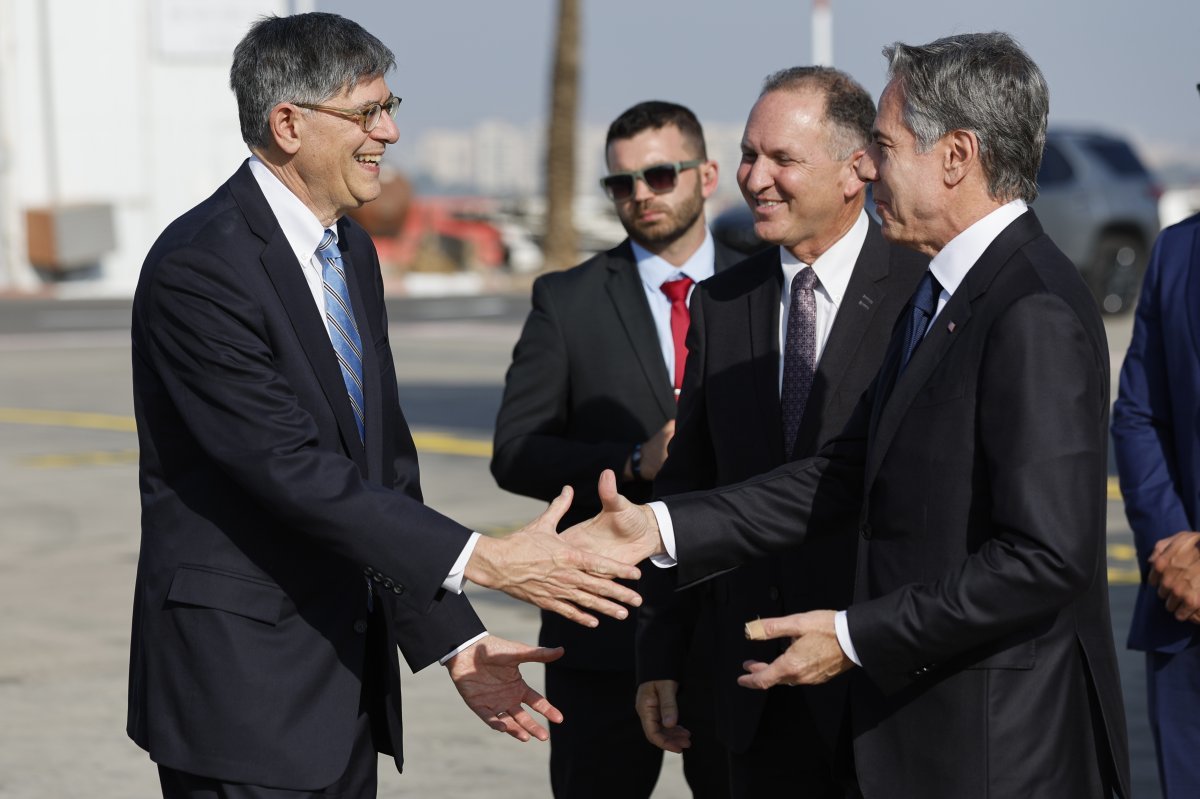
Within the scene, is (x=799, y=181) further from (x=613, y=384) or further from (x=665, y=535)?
(x=613, y=384)

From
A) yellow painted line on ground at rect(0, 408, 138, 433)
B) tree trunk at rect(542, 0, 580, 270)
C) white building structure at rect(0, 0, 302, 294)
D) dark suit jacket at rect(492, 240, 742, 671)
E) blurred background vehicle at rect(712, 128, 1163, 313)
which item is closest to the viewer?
dark suit jacket at rect(492, 240, 742, 671)

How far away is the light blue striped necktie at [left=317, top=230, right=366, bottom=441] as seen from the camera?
345cm

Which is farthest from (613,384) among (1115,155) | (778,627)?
(1115,155)

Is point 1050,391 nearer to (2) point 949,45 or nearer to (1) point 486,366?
(2) point 949,45

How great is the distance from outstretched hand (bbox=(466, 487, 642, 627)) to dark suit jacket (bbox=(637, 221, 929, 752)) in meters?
0.14

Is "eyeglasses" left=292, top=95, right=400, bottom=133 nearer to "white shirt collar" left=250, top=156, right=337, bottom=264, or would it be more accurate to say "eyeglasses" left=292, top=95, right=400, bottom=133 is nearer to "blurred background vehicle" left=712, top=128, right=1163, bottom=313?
"white shirt collar" left=250, top=156, right=337, bottom=264

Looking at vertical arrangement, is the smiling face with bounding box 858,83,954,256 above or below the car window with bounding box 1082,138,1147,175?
above

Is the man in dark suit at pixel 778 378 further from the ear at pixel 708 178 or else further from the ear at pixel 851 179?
the ear at pixel 708 178

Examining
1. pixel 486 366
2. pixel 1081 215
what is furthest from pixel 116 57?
pixel 1081 215

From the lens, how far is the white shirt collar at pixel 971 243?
2969 mm

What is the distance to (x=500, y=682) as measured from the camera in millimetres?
3762

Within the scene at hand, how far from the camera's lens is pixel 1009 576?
8.94ft

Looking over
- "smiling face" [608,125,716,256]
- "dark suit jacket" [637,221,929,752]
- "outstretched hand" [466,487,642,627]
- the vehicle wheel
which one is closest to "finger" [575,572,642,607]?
"outstretched hand" [466,487,642,627]

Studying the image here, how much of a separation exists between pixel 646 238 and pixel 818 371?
1.27 m
